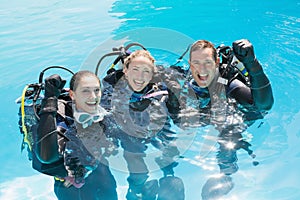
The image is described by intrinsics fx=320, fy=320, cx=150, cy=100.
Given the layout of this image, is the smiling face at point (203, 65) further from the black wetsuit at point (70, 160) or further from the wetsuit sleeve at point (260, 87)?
the black wetsuit at point (70, 160)

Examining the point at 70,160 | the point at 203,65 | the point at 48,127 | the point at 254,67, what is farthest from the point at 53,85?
the point at 254,67

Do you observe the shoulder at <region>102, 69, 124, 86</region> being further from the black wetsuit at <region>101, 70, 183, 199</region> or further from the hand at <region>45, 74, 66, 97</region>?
the hand at <region>45, 74, 66, 97</region>

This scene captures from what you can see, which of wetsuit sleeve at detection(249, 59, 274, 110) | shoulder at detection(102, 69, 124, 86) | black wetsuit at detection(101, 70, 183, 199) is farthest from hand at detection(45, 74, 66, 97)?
wetsuit sleeve at detection(249, 59, 274, 110)

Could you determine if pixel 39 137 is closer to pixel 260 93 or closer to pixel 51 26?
pixel 260 93

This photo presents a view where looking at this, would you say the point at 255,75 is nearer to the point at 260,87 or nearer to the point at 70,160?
the point at 260,87

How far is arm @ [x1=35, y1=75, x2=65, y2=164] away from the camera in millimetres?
2018

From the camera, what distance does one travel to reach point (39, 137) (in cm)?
202

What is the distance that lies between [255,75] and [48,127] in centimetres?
147

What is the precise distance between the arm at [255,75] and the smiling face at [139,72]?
78cm

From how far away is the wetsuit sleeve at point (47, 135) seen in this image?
79.4 inches

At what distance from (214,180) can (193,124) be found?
1.90ft

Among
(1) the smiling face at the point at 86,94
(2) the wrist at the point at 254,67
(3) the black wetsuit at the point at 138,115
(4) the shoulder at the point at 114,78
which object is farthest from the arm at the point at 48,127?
(2) the wrist at the point at 254,67

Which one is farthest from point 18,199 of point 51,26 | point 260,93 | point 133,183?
point 51,26

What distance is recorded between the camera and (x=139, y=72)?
2691 mm
